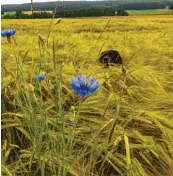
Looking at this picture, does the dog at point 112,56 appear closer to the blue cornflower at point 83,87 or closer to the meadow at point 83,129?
the meadow at point 83,129

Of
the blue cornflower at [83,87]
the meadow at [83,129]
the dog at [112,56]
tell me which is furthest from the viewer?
the dog at [112,56]

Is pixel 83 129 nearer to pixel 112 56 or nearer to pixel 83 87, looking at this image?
pixel 83 87

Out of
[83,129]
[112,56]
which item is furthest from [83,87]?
[112,56]

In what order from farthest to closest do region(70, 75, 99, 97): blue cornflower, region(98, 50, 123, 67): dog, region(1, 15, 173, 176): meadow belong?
region(98, 50, 123, 67): dog → region(1, 15, 173, 176): meadow → region(70, 75, 99, 97): blue cornflower

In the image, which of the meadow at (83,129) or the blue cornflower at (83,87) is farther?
the meadow at (83,129)

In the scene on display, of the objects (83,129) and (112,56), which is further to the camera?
(112,56)

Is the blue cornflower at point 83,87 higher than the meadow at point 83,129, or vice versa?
the blue cornflower at point 83,87

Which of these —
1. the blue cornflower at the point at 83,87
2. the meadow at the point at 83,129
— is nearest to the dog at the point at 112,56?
the meadow at the point at 83,129

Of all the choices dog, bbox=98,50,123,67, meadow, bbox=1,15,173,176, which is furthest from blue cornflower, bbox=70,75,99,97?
dog, bbox=98,50,123,67

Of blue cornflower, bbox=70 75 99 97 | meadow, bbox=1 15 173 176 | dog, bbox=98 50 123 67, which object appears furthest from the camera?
dog, bbox=98 50 123 67

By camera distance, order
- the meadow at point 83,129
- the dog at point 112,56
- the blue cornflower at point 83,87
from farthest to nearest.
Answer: the dog at point 112,56 → the meadow at point 83,129 → the blue cornflower at point 83,87

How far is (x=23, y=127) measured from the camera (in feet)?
4.94

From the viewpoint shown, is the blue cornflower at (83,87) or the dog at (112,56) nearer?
the blue cornflower at (83,87)

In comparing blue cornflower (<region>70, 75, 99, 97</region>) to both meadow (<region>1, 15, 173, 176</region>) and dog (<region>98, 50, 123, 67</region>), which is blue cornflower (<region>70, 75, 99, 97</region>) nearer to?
meadow (<region>1, 15, 173, 176</region>)
